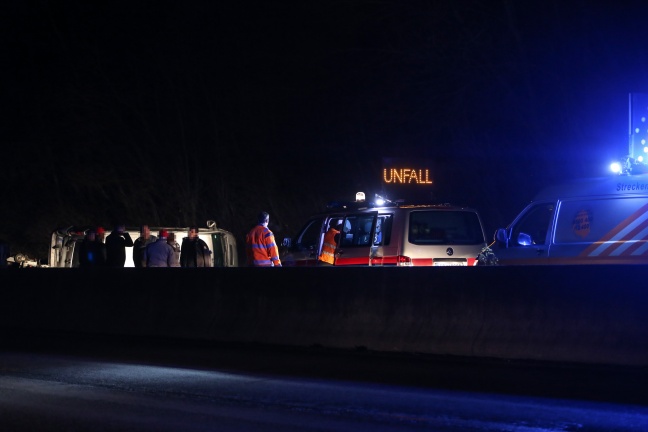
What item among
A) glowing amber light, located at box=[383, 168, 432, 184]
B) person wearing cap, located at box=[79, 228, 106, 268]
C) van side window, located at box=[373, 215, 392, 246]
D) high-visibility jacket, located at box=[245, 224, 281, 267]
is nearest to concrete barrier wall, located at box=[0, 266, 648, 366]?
high-visibility jacket, located at box=[245, 224, 281, 267]

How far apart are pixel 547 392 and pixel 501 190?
→ 23791 millimetres

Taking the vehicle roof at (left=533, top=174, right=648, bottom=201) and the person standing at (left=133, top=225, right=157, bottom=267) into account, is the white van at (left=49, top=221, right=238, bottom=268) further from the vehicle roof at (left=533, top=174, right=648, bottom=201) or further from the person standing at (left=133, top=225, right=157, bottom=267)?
the vehicle roof at (left=533, top=174, right=648, bottom=201)

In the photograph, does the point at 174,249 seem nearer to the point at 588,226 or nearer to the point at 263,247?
the point at 263,247

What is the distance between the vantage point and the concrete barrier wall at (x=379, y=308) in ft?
36.9

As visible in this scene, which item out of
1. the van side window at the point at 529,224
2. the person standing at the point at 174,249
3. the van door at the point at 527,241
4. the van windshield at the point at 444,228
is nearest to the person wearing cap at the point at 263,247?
the van windshield at the point at 444,228

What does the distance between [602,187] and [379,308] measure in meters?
3.55

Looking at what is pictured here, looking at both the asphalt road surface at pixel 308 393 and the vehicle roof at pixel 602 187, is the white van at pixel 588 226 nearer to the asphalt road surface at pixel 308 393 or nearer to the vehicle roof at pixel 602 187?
the vehicle roof at pixel 602 187

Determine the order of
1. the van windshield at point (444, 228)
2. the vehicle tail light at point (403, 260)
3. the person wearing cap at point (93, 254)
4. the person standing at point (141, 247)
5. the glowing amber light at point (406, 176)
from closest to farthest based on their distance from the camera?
1. the vehicle tail light at point (403, 260)
2. the van windshield at point (444, 228)
3. the person wearing cap at point (93, 254)
4. the person standing at point (141, 247)
5. the glowing amber light at point (406, 176)

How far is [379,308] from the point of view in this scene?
1322cm

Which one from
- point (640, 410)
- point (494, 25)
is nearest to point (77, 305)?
point (640, 410)

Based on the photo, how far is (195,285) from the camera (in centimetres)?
1560

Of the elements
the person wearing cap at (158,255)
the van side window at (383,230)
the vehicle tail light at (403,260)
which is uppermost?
the van side window at (383,230)

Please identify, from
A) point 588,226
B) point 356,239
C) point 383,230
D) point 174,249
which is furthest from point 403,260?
point 174,249

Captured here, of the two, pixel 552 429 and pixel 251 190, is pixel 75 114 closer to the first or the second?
pixel 251 190
